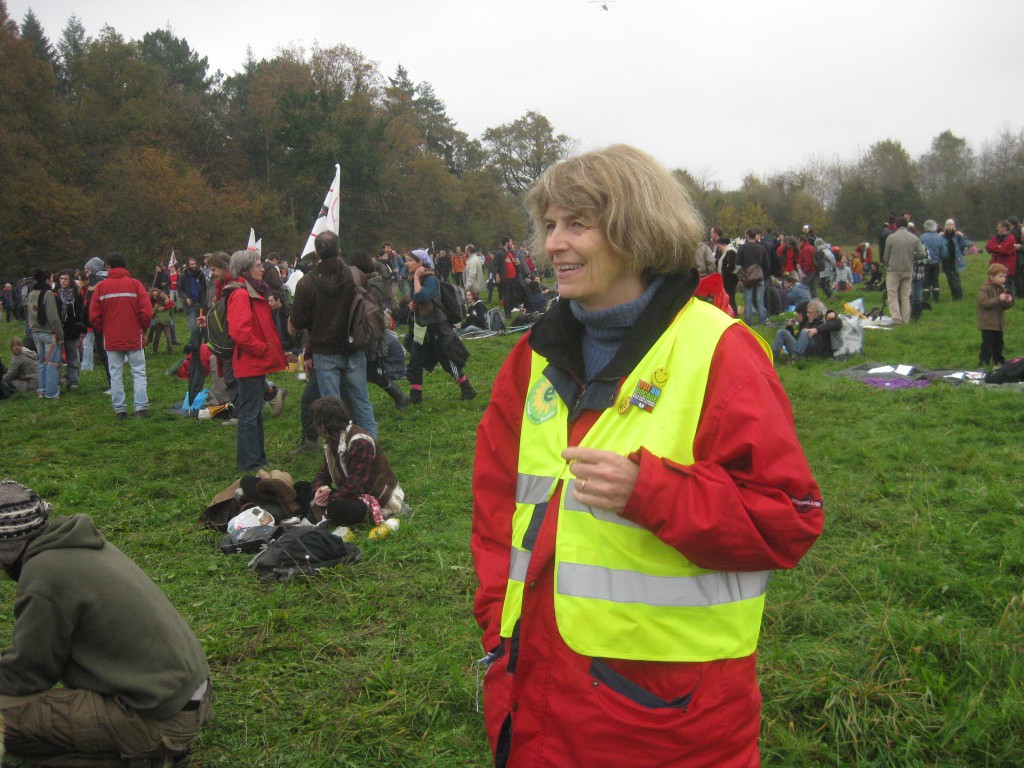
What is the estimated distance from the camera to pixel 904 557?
5.00 metres

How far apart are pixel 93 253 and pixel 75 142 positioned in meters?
8.11

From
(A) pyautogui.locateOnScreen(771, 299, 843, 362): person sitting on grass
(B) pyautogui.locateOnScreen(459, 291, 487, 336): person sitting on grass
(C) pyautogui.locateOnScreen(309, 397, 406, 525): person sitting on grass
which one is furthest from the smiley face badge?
(B) pyautogui.locateOnScreen(459, 291, 487, 336): person sitting on grass

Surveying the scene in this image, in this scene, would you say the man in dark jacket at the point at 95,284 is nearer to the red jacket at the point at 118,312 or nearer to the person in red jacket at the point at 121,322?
the person in red jacket at the point at 121,322

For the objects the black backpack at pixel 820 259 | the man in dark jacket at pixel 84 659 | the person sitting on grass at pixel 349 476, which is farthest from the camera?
the black backpack at pixel 820 259

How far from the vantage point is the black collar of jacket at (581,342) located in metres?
1.89

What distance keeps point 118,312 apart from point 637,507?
34.4 feet

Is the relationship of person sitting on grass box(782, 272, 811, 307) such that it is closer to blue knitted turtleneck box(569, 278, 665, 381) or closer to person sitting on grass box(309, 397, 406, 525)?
person sitting on grass box(309, 397, 406, 525)

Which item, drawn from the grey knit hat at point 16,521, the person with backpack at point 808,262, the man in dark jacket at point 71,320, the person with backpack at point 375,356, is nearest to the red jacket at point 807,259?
the person with backpack at point 808,262

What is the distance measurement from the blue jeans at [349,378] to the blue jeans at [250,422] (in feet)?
1.71

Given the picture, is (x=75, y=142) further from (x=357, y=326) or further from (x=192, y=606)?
(x=192, y=606)

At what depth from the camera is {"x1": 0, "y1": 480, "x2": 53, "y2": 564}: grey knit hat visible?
330cm

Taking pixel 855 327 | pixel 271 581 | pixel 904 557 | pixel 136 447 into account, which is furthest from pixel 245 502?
pixel 855 327

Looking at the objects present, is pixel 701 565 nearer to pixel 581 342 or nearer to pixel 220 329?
pixel 581 342

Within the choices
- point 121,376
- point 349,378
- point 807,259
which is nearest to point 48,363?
point 121,376
